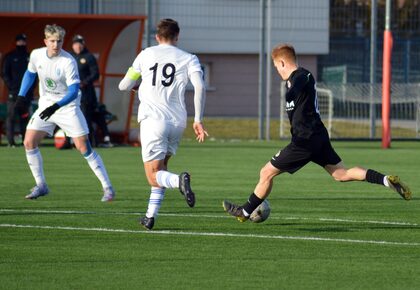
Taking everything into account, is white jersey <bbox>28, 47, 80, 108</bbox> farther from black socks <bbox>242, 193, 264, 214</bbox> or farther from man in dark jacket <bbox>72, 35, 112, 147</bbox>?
man in dark jacket <bbox>72, 35, 112, 147</bbox>

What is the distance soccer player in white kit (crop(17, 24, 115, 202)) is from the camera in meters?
14.1

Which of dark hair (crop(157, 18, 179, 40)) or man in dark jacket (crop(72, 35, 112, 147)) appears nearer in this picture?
dark hair (crop(157, 18, 179, 40))

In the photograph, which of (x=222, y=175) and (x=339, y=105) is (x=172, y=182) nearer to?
(x=222, y=175)

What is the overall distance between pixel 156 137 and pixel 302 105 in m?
1.38

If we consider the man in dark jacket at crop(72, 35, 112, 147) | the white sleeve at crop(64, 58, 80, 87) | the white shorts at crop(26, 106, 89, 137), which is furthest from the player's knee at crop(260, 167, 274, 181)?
the man in dark jacket at crop(72, 35, 112, 147)

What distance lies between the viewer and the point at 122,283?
27.3ft

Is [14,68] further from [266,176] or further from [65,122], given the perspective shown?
[266,176]

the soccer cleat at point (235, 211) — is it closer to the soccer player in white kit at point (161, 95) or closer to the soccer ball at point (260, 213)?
the soccer ball at point (260, 213)

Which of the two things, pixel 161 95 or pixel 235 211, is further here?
pixel 235 211

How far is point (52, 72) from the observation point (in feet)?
46.7

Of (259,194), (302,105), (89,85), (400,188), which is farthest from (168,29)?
(89,85)

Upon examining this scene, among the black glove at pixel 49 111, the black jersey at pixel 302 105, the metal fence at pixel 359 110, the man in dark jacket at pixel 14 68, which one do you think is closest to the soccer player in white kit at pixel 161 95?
the black jersey at pixel 302 105

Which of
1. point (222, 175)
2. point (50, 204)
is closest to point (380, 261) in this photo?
point (50, 204)

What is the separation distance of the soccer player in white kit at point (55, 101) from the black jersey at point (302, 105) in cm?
338
